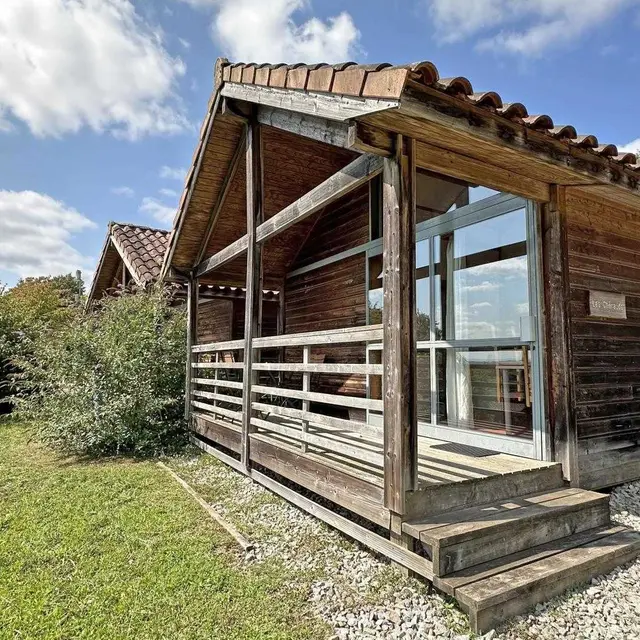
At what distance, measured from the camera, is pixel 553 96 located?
29.7 feet

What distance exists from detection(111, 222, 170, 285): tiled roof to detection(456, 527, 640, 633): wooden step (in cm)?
788

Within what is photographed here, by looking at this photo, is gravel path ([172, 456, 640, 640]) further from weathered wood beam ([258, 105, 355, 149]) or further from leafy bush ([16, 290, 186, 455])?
leafy bush ([16, 290, 186, 455])

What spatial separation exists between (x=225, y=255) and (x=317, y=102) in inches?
135

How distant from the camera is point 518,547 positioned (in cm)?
285

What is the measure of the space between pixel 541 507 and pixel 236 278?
22.0 feet

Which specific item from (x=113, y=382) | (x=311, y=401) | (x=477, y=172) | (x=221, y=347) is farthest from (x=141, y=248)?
(x=477, y=172)

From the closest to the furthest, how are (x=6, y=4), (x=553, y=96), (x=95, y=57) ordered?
(x=6, y=4), (x=95, y=57), (x=553, y=96)

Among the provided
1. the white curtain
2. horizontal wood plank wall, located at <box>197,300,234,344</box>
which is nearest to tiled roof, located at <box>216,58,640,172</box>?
the white curtain

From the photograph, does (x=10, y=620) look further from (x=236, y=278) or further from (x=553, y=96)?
(x=553, y=96)

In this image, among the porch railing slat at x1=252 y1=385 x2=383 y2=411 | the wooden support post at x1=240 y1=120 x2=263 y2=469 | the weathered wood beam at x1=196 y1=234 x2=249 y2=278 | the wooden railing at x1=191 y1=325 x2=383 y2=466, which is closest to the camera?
the porch railing slat at x1=252 y1=385 x2=383 y2=411

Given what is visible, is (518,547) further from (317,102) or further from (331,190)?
(317,102)

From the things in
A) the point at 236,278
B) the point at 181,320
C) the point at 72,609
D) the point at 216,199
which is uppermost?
the point at 216,199

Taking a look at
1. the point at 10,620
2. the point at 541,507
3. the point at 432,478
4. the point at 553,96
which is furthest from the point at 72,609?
the point at 553,96

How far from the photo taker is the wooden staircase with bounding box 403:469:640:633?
94.1 inches
